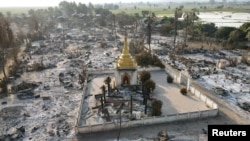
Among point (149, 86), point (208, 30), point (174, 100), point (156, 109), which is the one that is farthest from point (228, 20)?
point (156, 109)

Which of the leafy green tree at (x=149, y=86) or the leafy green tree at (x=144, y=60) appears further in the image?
the leafy green tree at (x=144, y=60)

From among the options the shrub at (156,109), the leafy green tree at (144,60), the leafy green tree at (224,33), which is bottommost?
the shrub at (156,109)

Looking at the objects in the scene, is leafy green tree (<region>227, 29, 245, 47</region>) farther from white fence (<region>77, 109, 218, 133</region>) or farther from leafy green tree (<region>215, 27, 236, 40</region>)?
white fence (<region>77, 109, 218, 133</region>)

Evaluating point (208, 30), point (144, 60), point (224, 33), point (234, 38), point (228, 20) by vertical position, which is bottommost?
point (144, 60)

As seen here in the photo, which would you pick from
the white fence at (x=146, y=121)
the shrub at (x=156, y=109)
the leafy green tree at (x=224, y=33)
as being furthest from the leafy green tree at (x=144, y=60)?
the leafy green tree at (x=224, y=33)

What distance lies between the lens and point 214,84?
93.4 feet

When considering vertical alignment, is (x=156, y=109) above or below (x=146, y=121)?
above

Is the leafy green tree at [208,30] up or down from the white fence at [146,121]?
up

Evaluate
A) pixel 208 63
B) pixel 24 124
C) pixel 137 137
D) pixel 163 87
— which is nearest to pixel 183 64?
pixel 208 63

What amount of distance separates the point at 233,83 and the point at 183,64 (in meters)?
Answer: 9.29

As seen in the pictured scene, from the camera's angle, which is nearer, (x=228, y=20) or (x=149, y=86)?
(x=149, y=86)

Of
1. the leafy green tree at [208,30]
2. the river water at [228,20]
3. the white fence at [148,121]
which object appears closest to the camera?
the white fence at [148,121]

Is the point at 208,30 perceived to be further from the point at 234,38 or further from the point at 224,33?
the point at 234,38

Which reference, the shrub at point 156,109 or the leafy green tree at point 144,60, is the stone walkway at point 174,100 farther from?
the leafy green tree at point 144,60
